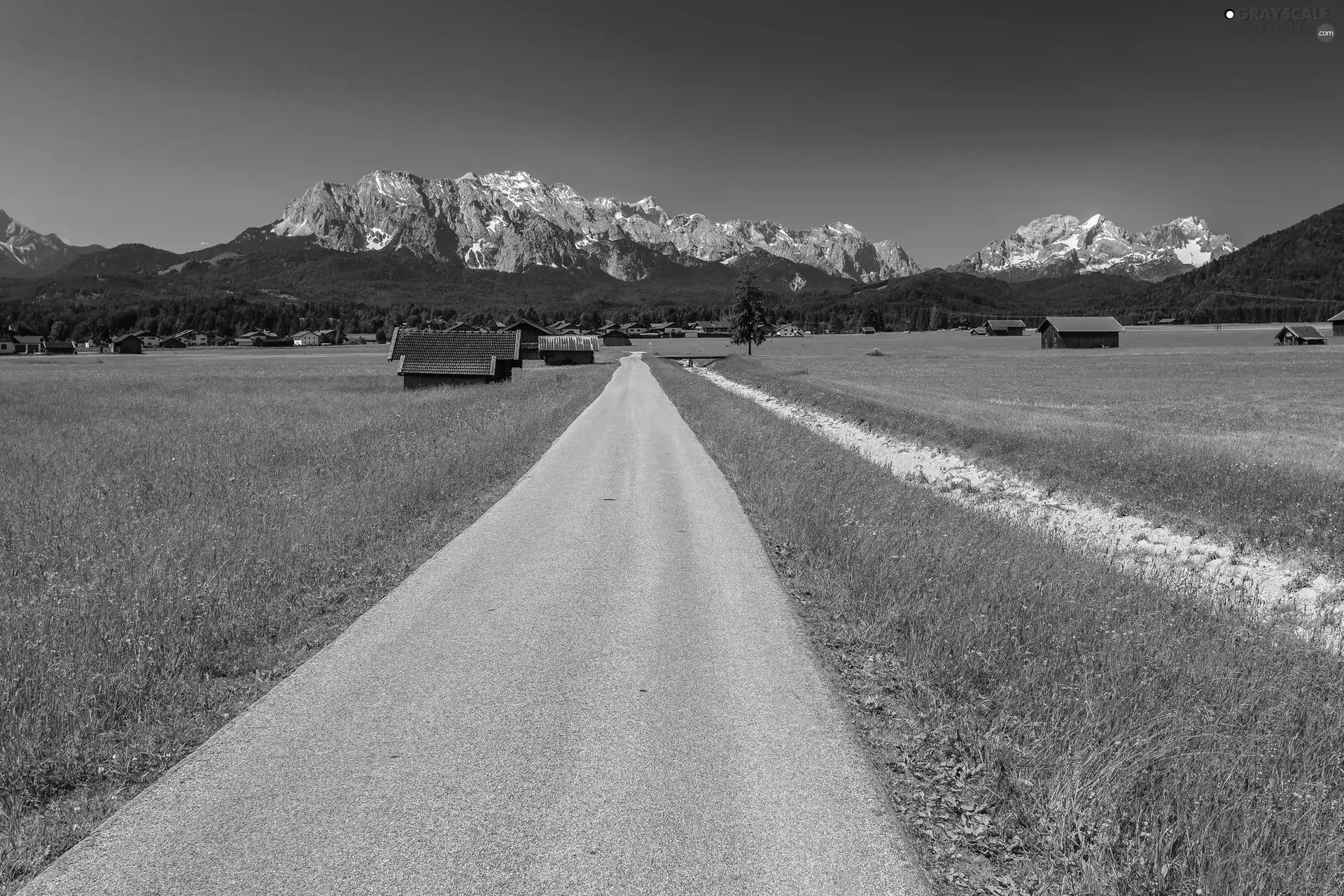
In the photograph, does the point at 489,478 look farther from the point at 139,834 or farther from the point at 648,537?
the point at 139,834

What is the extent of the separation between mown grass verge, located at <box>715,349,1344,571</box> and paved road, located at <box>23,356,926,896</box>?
452 inches

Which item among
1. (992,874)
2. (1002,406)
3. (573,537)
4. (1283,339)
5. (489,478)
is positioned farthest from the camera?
(1283,339)

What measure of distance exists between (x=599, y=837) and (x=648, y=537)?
741 centimetres

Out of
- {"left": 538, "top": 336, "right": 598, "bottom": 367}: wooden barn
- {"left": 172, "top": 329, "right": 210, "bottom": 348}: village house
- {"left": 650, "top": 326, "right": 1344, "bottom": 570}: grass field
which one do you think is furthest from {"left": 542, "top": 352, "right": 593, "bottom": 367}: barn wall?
{"left": 172, "top": 329, "right": 210, "bottom": 348}: village house

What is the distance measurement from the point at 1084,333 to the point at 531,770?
140 metres

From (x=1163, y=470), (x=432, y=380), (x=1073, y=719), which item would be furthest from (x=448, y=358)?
(x=1073, y=719)

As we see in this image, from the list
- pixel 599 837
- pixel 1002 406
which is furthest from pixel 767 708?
pixel 1002 406

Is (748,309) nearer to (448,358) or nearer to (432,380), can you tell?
(448,358)

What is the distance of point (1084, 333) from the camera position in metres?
124

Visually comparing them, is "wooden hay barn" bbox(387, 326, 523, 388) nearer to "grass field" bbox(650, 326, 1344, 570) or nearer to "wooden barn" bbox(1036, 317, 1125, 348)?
"grass field" bbox(650, 326, 1344, 570)

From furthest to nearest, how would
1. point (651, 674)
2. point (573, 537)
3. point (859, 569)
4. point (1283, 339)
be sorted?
point (1283, 339) < point (573, 537) < point (859, 569) < point (651, 674)

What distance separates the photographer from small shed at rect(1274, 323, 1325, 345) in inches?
4131

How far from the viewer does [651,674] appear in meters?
6.54

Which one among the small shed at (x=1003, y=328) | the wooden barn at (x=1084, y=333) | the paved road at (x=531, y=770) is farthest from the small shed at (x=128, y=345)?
the small shed at (x=1003, y=328)
